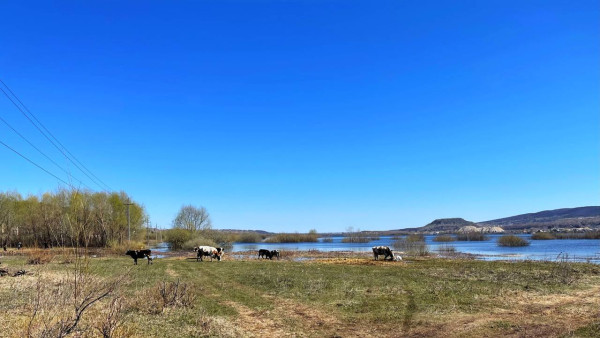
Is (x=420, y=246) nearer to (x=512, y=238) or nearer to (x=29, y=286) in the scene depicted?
(x=512, y=238)

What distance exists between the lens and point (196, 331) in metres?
9.27

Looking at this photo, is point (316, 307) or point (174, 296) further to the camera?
point (316, 307)

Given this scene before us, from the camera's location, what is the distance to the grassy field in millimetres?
8984

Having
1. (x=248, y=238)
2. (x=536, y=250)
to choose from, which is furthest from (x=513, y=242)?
(x=248, y=238)

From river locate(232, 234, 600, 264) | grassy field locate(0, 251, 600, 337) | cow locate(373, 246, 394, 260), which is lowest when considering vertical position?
river locate(232, 234, 600, 264)

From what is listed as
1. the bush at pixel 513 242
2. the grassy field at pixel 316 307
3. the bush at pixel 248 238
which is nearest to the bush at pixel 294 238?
the bush at pixel 248 238

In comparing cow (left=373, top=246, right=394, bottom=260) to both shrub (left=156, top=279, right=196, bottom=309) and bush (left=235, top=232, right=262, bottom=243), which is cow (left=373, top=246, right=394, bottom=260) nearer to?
shrub (left=156, top=279, right=196, bottom=309)

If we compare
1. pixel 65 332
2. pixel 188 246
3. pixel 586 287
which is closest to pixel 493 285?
pixel 586 287

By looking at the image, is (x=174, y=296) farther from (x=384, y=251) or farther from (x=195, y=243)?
(x=195, y=243)

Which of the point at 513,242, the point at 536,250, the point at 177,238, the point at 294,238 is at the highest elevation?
the point at 177,238

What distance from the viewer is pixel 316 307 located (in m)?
12.5

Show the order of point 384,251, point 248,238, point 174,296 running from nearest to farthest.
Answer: point 174,296
point 384,251
point 248,238

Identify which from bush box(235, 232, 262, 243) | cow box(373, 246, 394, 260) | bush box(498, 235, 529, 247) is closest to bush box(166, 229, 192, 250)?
cow box(373, 246, 394, 260)

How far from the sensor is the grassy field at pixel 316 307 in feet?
29.5
